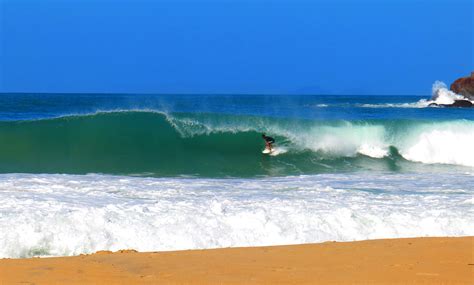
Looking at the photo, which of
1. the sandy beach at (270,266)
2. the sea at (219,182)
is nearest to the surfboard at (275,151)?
the sea at (219,182)

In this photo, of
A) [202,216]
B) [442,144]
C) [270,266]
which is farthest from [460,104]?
[270,266]

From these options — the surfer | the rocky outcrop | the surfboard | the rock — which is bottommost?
the surfboard

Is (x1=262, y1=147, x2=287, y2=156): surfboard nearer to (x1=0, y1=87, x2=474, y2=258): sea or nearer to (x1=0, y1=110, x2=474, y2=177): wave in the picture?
(x1=0, y1=110, x2=474, y2=177): wave

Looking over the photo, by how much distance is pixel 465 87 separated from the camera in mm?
56094

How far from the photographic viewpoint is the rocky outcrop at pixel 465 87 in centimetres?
5576

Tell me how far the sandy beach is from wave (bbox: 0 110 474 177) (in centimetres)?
706

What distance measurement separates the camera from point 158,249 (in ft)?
18.6

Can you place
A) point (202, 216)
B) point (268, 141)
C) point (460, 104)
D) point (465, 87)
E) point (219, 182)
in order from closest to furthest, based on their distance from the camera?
point (202, 216) → point (219, 182) → point (268, 141) → point (460, 104) → point (465, 87)

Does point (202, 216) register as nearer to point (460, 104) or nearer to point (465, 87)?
point (460, 104)

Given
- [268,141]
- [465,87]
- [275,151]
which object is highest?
[465,87]

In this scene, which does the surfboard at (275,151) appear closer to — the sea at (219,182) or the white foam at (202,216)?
the sea at (219,182)

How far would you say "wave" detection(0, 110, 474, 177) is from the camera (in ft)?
44.6

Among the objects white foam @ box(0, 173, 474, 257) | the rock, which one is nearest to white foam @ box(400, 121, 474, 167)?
white foam @ box(0, 173, 474, 257)

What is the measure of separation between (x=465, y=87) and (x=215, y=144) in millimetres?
44312
